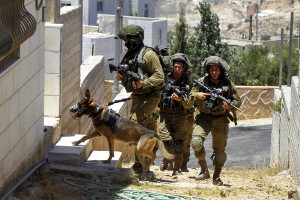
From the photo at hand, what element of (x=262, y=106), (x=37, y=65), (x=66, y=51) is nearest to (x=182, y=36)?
(x=262, y=106)

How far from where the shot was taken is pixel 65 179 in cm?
978

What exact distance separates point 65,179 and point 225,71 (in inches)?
91.8

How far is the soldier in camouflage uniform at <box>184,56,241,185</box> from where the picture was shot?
10547mm

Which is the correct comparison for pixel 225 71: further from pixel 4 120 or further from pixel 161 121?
pixel 4 120

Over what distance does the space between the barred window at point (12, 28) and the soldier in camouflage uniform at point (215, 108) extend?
244cm

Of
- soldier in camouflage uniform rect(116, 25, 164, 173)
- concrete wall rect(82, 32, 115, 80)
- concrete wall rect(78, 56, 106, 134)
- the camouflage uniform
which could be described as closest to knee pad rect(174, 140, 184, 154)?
the camouflage uniform

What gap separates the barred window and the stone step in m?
1.98

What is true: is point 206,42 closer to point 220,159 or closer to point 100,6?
point 100,6

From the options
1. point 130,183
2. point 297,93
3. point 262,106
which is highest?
point 297,93

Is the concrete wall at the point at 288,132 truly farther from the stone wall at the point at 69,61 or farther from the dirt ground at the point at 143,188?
the stone wall at the point at 69,61

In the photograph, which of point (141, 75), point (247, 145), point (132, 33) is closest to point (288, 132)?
point (141, 75)

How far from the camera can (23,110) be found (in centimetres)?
927

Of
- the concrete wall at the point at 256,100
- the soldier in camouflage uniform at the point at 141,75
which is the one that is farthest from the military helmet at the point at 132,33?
the concrete wall at the point at 256,100

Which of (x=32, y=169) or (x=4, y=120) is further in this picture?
(x=32, y=169)
